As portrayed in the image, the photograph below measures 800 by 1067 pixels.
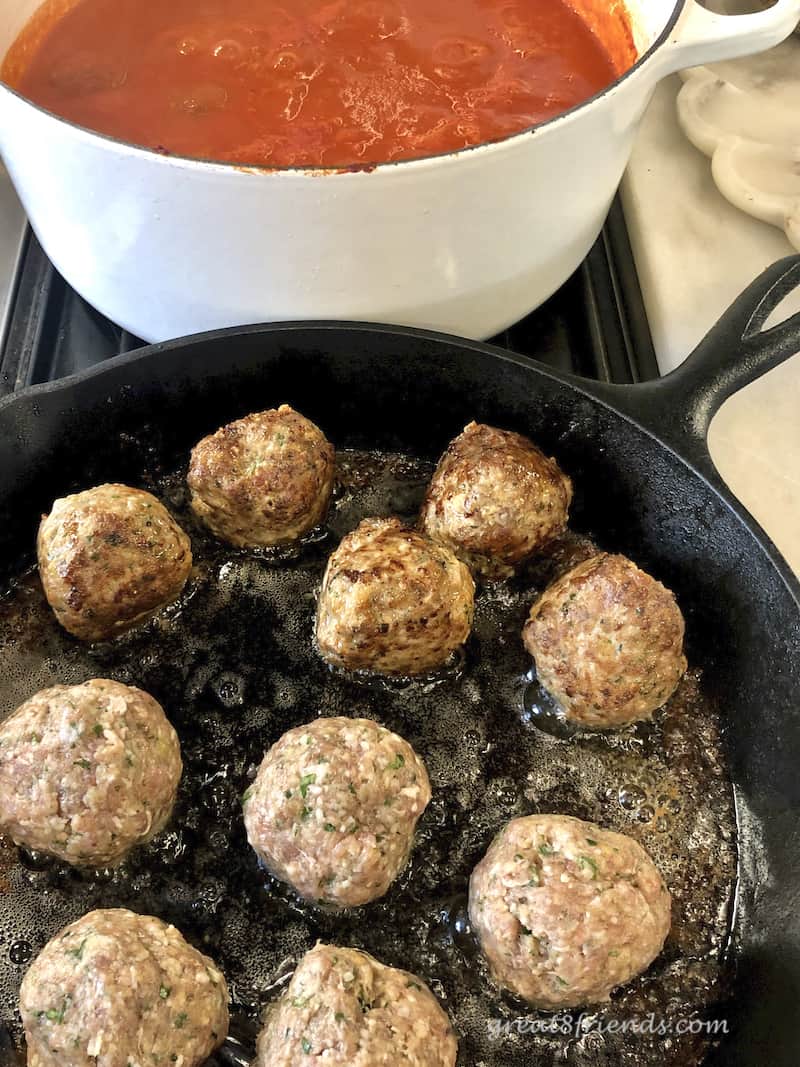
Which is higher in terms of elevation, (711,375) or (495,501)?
(711,375)

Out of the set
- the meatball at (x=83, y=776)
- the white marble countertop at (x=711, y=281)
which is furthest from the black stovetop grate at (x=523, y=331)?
the meatball at (x=83, y=776)

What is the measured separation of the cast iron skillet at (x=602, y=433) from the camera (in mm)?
1275

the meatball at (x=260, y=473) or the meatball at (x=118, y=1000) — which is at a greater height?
the meatball at (x=260, y=473)

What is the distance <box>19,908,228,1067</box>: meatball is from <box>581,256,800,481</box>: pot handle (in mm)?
916

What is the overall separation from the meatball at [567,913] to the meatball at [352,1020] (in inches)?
4.3

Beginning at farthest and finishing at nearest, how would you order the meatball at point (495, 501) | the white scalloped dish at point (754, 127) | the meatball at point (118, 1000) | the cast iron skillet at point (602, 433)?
the white scalloped dish at point (754, 127)
the meatball at point (495, 501)
the cast iron skillet at point (602, 433)
the meatball at point (118, 1000)

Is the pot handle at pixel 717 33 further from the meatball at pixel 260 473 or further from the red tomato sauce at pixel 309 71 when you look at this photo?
the meatball at pixel 260 473

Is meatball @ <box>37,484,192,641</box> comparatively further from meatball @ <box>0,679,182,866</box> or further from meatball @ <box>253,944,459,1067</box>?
meatball @ <box>253,944,459,1067</box>

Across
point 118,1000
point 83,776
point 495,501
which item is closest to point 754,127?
point 495,501

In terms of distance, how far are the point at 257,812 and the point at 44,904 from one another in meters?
0.29

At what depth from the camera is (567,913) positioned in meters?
1.10

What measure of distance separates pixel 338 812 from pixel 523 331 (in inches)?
39.9

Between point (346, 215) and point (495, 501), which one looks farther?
point (495, 501)

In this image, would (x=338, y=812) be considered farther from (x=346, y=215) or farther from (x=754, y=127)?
(x=754, y=127)
